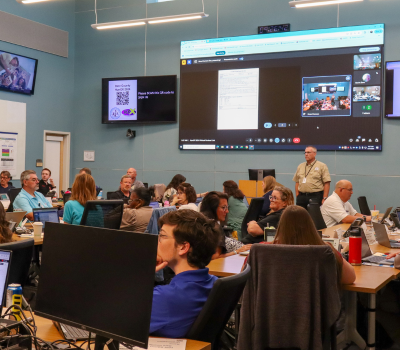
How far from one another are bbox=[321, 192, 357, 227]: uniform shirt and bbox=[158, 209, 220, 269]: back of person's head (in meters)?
4.10

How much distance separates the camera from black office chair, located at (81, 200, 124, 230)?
4.41m

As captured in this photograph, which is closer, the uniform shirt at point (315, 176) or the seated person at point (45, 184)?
the uniform shirt at point (315, 176)

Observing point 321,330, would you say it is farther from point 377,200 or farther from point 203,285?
point 377,200

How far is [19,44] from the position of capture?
31.5 ft

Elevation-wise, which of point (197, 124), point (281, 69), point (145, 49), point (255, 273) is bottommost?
point (255, 273)

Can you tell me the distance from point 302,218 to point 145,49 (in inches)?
331

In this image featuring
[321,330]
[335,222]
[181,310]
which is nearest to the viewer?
[181,310]

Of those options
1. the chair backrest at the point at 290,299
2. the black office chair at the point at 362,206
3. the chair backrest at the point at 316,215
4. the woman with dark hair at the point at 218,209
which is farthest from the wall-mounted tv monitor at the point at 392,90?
the chair backrest at the point at 290,299

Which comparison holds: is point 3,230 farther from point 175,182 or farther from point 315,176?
point 315,176

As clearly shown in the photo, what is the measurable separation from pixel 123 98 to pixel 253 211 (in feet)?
18.5

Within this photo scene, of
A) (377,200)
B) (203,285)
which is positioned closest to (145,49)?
(377,200)

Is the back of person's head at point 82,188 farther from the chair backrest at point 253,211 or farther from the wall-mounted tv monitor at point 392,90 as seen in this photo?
the wall-mounted tv monitor at point 392,90

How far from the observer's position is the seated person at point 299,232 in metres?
2.59

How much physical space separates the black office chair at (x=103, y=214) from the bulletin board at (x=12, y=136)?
5.70 meters
